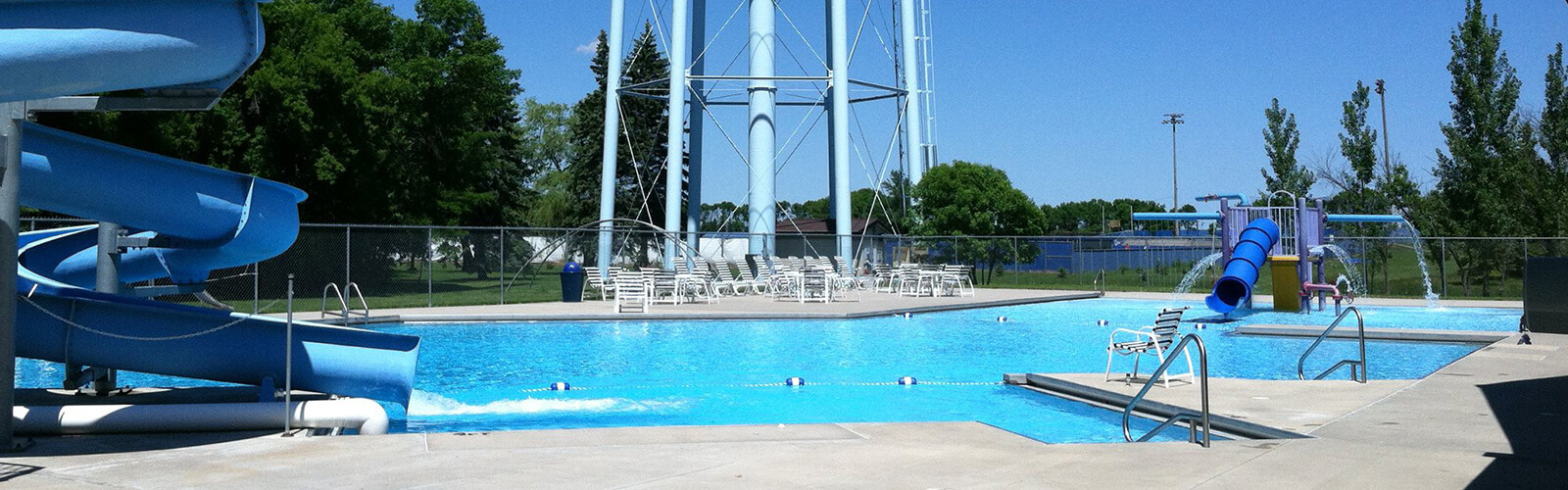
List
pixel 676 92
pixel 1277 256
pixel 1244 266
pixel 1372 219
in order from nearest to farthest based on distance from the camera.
Result: 1. pixel 1244 266
2. pixel 1277 256
3. pixel 1372 219
4. pixel 676 92

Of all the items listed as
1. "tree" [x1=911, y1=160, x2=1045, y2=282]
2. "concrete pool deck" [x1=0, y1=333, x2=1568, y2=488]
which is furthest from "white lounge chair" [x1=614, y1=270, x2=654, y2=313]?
"tree" [x1=911, y1=160, x2=1045, y2=282]

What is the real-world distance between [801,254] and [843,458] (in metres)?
30.1

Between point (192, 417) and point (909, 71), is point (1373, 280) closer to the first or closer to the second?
point (909, 71)

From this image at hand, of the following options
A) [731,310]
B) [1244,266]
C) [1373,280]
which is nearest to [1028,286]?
[1373,280]

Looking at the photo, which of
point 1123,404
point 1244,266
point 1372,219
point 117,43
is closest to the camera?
point 117,43

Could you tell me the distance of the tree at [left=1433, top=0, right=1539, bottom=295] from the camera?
34.1m

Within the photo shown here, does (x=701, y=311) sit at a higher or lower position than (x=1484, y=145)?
lower

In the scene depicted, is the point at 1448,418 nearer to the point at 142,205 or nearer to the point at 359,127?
the point at 142,205

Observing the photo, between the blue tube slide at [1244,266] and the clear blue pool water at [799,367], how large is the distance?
55 centimetres

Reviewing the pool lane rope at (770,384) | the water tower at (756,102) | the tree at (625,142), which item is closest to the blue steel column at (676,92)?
the water tower at (756,102)

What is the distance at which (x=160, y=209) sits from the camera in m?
8.77

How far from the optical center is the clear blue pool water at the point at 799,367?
11164 millimetres

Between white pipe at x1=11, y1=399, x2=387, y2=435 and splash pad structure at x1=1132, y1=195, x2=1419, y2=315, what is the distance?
18.8 metres

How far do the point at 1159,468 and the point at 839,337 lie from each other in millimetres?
12641
